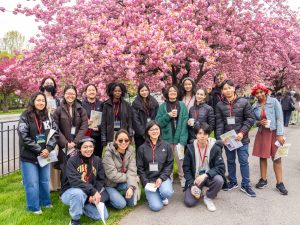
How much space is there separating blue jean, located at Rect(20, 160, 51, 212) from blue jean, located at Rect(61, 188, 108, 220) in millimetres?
479

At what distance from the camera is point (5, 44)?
4422cm

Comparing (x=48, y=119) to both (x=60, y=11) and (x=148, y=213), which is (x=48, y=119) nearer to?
(x=148, y=213)

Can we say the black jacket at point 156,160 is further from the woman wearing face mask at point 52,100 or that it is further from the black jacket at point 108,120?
the woman wearing face mask at point 52,100

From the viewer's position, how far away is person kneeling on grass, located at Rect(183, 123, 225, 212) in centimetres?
460

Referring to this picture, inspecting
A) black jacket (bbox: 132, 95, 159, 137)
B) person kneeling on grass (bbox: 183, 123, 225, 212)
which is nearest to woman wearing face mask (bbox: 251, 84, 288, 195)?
person kneeling on grass (bbox: 183, 123, 225, 212)

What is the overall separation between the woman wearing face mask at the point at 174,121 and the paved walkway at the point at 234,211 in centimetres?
82

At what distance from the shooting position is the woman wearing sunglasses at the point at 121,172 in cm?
446

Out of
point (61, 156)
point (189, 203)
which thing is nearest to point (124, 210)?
point (189, 203)

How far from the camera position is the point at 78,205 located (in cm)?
391

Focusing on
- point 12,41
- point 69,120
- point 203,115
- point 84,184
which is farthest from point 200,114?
point 12,41

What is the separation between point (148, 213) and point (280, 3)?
38.7 feet

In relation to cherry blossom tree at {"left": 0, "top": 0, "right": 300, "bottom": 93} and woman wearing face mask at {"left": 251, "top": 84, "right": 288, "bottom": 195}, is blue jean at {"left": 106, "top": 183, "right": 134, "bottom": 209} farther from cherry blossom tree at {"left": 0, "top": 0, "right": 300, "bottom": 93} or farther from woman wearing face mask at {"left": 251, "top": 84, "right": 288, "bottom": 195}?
cherry blossom tree at {"left": 0, "top": 0, "right": 300, "bottom": 93}

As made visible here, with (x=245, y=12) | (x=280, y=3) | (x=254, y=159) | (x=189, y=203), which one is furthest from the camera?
(x=280, y=3)

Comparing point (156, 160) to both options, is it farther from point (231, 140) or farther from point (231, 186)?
point (231, 186)
